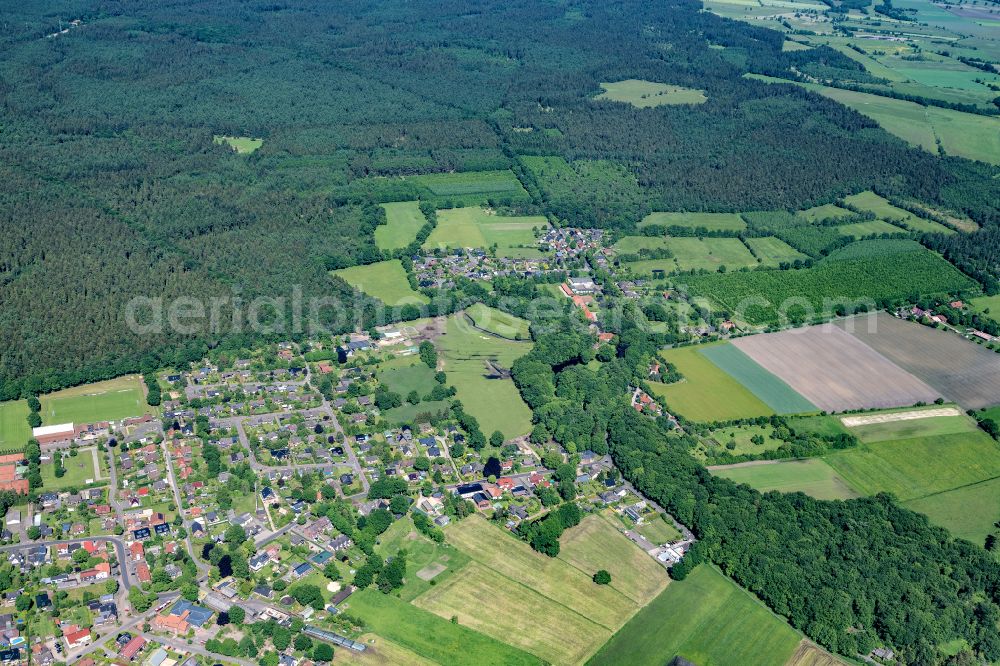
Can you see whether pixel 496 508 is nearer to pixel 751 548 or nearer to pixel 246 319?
pixel 751 548

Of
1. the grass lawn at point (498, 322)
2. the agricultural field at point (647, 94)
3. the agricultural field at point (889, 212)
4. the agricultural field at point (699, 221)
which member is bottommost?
the agricultural field at point (889, 212)

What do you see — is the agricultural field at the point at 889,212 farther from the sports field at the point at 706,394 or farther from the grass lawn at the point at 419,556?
the grass lawn at the point at 419,556

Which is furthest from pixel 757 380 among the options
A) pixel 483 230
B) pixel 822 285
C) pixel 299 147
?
pixel 299 147

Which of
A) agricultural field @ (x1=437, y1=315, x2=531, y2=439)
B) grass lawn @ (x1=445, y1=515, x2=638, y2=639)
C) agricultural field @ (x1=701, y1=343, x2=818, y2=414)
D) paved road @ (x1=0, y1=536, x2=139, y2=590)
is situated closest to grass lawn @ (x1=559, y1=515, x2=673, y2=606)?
grass lawn @ (x1=445, y1=515, x2=638, y2=639)

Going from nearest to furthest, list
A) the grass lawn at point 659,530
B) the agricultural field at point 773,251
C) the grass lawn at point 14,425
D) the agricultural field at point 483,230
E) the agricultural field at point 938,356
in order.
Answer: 1. the grass lawn at point 659,530
2. the grass lawn at point 14,425
3. the agricultural field at point 938,356
4. the agricultural field at point 483,230
5. the agricultural field at point 773,251

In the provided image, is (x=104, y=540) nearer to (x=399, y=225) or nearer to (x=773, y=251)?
(x=399, y=225)

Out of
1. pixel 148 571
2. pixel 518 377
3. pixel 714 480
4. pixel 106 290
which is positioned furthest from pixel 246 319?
pixel 714 480

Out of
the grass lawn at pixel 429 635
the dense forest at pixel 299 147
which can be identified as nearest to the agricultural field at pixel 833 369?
the dense forest at pixel 299 147
